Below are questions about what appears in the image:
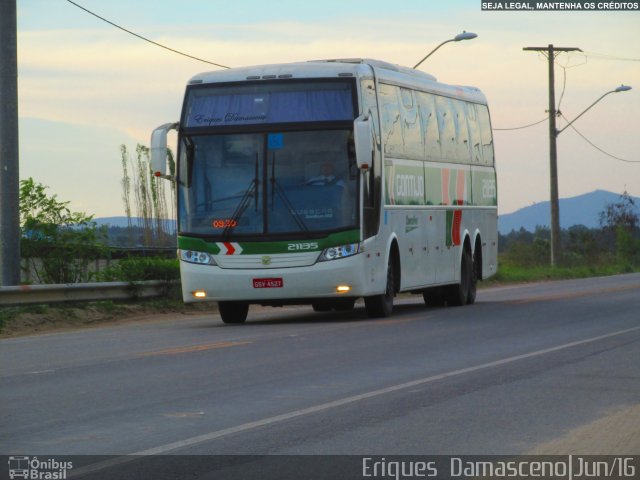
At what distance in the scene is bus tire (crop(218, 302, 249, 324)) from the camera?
22.0 meters

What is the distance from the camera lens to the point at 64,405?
1070cm

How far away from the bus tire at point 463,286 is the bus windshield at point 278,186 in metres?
6.59

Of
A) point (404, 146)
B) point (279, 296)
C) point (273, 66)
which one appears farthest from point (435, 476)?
point (404, 146)

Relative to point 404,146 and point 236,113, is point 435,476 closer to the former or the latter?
point 236,113

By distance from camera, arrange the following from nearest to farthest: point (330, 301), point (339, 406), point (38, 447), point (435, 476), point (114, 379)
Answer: point (435, 476) < point (38, 447) < point (339, 406) < point (114, 379) < point (330, 301)

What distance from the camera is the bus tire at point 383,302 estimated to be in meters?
21.8

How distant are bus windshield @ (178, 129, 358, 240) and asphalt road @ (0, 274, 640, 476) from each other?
5.25ft

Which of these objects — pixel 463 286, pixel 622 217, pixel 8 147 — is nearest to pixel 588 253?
pixel 622 217

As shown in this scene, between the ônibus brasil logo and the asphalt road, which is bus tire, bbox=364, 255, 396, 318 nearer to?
the asphalt road

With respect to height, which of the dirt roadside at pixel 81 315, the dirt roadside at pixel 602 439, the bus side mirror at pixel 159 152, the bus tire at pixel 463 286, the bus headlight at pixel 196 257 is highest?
the bus side mirror at pixel 159 152

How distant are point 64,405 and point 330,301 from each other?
1178cm

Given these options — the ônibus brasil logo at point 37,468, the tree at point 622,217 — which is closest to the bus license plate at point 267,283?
the ônibus brasil logo at point 37,468

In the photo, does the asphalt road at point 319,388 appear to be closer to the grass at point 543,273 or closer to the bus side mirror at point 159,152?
the bus side mirror at point 159,152

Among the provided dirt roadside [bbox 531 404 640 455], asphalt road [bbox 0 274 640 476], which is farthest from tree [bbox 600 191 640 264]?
dirt roadside [bbox 531 404 640 455]
